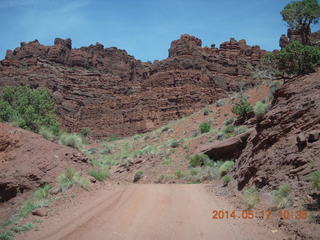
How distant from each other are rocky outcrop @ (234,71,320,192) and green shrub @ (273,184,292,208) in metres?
0.22

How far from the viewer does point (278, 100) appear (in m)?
10.3

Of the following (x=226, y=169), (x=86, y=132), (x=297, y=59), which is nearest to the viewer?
(x=297, y=59)

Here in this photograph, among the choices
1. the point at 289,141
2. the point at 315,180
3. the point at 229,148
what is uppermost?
the point at 289,141

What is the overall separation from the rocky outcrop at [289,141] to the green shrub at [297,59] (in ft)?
6.57

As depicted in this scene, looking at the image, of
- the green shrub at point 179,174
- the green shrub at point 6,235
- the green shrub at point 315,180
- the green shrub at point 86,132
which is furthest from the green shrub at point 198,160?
the green shrub at point 86,132

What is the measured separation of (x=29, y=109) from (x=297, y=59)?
15.4m

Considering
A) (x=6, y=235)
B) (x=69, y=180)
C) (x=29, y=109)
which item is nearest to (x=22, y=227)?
(x=6, y=235)

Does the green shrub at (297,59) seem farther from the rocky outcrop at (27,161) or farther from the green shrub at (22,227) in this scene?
the green shrub at (22,227)

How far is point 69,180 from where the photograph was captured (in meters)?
8.69

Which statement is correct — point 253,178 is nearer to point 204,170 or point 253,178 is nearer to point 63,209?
point 63,209

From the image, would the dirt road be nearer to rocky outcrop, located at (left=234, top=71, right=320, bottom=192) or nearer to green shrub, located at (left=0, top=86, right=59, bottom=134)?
rocky outcrop, located at (left=234, top=71, right=320, bottom=192)

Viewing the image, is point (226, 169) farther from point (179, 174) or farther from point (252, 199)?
point (252, 199)

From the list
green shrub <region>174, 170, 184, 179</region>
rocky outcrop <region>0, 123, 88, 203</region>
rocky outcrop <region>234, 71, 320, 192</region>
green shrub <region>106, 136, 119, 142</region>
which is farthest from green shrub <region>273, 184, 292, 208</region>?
green shrub <region>106, 136, 119, 142</region>

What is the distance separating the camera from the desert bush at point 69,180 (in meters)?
8.38
